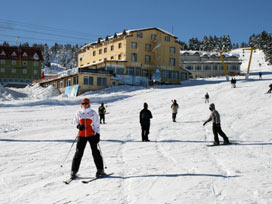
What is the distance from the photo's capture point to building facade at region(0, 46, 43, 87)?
3066 inches

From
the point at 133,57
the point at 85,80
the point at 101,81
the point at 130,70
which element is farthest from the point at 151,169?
the point at 133,57

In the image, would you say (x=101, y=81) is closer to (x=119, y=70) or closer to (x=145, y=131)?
(x=119, y=70)

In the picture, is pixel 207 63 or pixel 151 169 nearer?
pixel 151 169

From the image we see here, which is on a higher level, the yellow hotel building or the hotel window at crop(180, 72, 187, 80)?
the yellow hotel building

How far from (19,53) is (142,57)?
43.4 m

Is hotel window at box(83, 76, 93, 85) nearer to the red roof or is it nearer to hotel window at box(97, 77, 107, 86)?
hotel window at box(97, 77, 107, 86)

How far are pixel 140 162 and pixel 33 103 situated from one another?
1059 inches

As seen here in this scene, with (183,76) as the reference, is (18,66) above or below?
above

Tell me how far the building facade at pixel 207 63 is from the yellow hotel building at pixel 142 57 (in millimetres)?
24135

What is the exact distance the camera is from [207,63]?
267 ft

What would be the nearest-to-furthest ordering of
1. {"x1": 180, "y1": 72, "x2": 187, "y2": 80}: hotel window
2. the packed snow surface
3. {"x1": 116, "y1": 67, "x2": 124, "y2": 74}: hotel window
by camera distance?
the packed snow surface < {"x1": 116, "y1": 67, "x2": 124, "y2": 74}: hotel window < {"x1": 180, "y1": 72, "x2": 187, "y2": 80}: hotel window

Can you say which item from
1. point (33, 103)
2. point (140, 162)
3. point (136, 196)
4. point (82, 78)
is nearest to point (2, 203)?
point (136, 196)

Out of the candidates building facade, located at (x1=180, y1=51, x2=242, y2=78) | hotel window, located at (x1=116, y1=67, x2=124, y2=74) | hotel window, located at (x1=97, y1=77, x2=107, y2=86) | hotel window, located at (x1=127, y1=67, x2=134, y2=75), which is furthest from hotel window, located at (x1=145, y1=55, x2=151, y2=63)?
building facade, located at (x1=180, y1=51, x2=242, y2=78)

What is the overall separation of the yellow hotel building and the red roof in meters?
29.8
